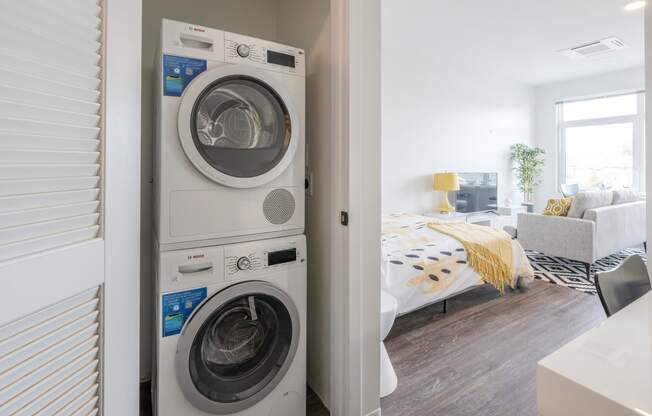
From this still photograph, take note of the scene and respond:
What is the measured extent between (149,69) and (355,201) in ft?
4.36

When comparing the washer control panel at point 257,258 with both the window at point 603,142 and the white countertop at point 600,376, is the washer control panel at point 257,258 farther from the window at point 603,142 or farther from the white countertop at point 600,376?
the window at point 603,142

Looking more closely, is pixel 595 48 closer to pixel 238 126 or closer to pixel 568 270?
pixel 568 270

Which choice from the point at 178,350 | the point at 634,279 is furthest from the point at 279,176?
the point at 634,279

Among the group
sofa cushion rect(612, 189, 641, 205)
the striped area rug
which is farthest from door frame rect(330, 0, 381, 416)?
sofa cushion rect(612, 189, 641, 205)

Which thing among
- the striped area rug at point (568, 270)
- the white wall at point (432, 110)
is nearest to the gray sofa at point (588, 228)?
the striped area rug at point (568, 270)

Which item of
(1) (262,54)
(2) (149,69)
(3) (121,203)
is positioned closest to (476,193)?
(1) (262,54)

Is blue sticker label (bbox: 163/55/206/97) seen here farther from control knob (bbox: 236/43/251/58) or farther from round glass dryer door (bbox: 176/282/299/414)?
round glass dryer door (bbox: 176/282/299/414)

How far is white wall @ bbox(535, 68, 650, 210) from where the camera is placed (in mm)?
5664

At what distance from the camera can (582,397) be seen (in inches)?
22.7

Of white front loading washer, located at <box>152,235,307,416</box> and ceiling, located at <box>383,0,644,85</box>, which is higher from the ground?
ceiling, located at <box>383,0,644,85</box>

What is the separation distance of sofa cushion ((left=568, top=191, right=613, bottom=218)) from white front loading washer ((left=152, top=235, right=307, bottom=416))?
3.66 meters

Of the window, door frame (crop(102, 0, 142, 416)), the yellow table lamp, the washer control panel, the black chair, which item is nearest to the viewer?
door frame (crop(102, 0, 142, 416))

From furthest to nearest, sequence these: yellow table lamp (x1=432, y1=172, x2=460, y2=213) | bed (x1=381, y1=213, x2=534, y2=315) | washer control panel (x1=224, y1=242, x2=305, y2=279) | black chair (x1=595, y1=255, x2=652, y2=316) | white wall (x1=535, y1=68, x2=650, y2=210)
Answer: white wall (x1=535, y1=68, x2=650, y2=210) < yellow table lamp (x1=432, y1=172, x2=460, y2=213) < bed (x1=381, y1=213, x2=534, y2=315) < washer control panel (x1=224, y1=242, x2=305, y2=279) < black chair (x1=595, y1=255, x2=652, y2=316)

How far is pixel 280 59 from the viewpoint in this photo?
1.38m
